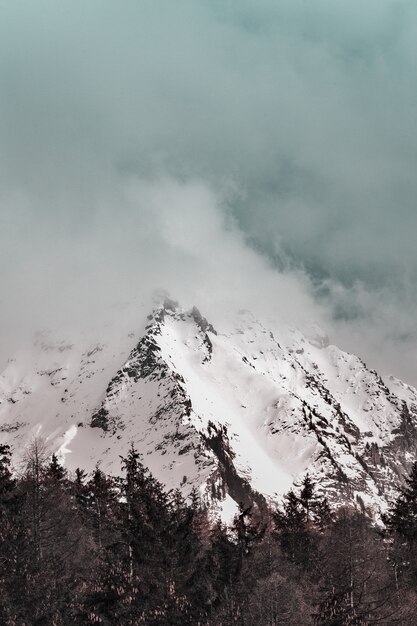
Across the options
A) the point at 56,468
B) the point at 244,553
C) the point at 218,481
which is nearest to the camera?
the point at 244,553

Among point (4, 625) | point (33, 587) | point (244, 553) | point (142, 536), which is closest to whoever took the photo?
point (4, 625)

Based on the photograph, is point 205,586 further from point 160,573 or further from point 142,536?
point 142,536

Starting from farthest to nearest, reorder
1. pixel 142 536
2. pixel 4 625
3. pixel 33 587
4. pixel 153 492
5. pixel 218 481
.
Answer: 1. pixel 218 481
2. pixel 153 492
3. pixel 142 536
4. pixel 33 587
5. pixel 4 625

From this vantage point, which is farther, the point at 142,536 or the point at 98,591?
the point at 142,536

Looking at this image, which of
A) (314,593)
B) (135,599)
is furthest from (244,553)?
(135,599)

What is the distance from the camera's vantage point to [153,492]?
35.0 m

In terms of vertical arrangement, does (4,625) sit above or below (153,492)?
below

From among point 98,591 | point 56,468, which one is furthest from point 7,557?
point 56,468

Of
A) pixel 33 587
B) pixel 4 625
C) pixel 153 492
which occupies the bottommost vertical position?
pixel 4 625

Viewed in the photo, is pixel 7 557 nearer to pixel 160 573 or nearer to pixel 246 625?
pixel 160 573

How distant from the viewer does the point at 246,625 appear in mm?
30016

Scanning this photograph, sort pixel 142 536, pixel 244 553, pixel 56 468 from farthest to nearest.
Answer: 1. pixel 56 468
2. pixel 244 553
3. pixel 142 536

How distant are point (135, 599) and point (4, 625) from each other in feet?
20.4

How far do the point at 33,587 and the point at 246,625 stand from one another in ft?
35.4
